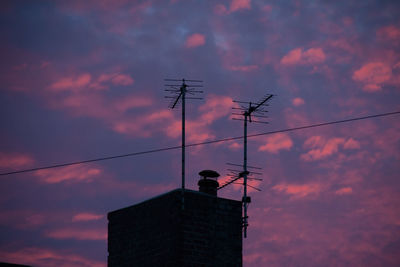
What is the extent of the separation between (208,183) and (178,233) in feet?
10.7

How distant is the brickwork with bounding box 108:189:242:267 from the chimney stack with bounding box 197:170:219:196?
1.00 metres

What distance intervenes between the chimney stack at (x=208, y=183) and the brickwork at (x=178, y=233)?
1.00 m

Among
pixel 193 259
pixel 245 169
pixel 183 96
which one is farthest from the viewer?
pixel 245 169

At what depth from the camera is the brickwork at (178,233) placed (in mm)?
21578

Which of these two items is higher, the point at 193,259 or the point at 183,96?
the point at 183,96

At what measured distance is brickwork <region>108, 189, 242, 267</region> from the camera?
21578mm

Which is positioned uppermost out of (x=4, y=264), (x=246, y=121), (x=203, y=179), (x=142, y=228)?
(x=246, y=121)

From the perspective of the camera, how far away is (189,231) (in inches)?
856

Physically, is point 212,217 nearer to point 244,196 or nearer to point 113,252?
point 244,196

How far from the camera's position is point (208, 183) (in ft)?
79.3

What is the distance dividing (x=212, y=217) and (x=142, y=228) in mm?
2543

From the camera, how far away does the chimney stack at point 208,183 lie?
24094 mm

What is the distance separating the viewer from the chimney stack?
2409 cm

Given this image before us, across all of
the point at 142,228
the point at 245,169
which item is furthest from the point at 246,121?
the point at 142,228
